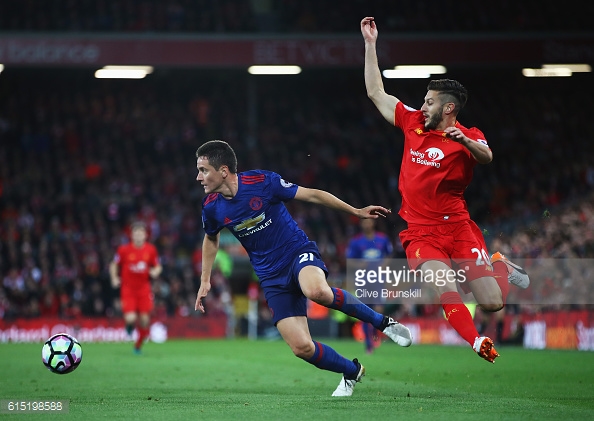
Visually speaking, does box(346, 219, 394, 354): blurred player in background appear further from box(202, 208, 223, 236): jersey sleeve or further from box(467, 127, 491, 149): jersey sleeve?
box(467, 127, 491, 149): jersey sleeve

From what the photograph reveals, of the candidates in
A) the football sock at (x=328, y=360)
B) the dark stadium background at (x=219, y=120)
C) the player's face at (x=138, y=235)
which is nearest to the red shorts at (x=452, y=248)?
the football sock at (x=328, y=360)

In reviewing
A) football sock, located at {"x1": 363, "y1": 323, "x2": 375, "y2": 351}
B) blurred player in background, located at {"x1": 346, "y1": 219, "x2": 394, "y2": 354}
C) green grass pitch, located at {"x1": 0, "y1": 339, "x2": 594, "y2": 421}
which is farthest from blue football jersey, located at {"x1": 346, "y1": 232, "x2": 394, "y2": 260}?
green grass pitch, located at {"x1": 0, "y1": 339, "x2": 594, "y2": 421}

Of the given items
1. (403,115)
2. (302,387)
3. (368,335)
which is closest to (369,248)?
(368,335)

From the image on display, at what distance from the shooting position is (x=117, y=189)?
28.1 meters

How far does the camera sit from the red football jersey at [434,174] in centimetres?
825

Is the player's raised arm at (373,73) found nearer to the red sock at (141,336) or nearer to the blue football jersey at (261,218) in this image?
the blue football jersey at (261,218)

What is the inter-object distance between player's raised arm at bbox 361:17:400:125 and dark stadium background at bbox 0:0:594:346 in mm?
14050

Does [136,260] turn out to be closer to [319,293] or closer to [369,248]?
[369,248]

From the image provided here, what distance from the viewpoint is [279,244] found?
8.37 metres

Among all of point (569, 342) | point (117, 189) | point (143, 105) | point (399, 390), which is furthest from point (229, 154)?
point (143, 105)

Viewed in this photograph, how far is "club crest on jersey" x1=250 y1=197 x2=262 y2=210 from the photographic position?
828 centimetres

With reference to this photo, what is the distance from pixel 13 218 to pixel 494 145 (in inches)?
541

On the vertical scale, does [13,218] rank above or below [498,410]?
above

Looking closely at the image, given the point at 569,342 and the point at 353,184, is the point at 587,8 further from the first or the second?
the point at 569,342
